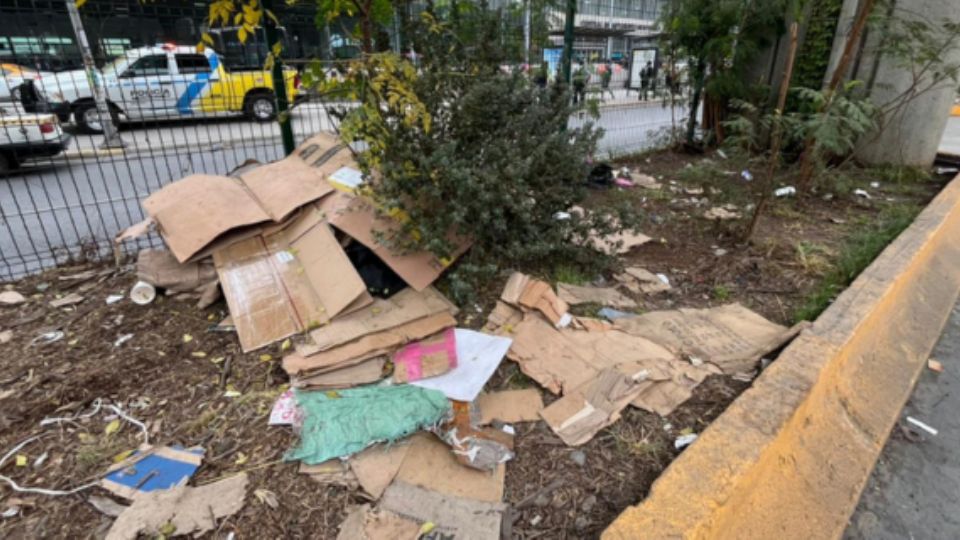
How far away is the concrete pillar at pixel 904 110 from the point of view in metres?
6.12

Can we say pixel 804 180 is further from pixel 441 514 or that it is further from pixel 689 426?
pixel 441 514

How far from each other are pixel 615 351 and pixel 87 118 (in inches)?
256

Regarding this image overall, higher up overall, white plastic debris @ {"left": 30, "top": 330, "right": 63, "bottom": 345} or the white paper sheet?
the white paper sheet

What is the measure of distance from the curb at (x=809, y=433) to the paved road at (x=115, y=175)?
10.8 ft

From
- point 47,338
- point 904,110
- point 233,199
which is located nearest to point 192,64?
point 233,199

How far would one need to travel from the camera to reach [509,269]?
3117mm

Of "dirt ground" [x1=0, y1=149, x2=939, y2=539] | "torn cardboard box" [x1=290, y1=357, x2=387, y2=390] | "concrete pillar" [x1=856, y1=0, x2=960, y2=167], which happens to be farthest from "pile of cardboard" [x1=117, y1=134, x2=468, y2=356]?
"concrete pillar" [x1=856, y1=0, x2=960, y2=167]

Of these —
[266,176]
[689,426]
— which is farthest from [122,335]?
[689,426]

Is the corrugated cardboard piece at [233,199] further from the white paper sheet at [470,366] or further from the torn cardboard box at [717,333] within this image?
the torn cardboard box at [717,333]

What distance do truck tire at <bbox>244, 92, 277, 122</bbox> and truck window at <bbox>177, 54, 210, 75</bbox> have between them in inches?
17.1

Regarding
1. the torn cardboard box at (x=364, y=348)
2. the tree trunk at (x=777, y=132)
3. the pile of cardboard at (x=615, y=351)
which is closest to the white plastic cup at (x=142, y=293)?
the torn cardboard box at (x=364, y=348)

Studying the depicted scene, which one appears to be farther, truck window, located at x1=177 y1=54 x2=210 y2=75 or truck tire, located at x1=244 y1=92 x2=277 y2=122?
truck tire, located at x1=244 y1=92 x2=277 y2=122

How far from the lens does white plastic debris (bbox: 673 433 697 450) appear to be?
194cm

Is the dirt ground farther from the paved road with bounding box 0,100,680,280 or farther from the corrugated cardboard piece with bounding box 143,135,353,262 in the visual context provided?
the paved road with bounding box 0,100,680,280
